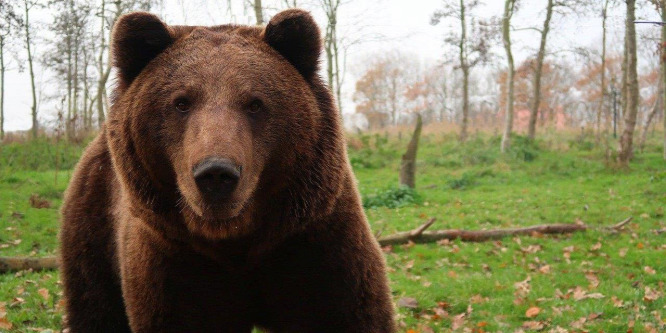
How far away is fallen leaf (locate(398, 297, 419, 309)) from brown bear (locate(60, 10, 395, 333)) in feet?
11.6

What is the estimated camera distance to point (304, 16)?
2830 millimetres

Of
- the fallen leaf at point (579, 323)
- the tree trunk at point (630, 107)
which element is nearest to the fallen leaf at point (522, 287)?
the fallen leaf at point (579, 323)

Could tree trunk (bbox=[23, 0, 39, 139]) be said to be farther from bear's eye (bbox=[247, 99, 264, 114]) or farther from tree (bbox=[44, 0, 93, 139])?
bear's eye (bbox=[247, 99, 264, 114])

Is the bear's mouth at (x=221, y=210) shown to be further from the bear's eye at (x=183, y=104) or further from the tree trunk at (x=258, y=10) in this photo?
the tree trunk at (x=258, y=10)

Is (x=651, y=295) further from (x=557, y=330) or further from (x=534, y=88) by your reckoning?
(x=534, y=88)

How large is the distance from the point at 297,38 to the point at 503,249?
7.57 metres

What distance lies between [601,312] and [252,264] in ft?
15.9

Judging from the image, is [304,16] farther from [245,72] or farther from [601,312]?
[601,312]

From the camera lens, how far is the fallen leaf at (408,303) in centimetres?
653

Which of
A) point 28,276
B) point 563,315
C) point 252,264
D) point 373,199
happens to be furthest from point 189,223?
point 373,199

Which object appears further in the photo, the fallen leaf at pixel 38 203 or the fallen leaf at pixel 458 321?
A: the fallen leaf at pixel 38 203

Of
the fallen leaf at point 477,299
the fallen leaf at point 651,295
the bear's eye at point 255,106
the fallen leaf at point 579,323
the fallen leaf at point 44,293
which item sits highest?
the bear's eye at point 255,106

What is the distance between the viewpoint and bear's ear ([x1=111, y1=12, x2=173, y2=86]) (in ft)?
9.20

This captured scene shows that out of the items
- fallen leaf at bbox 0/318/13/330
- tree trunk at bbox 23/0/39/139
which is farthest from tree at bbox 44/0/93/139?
fallen leaf at bbox 0/318/13/330
